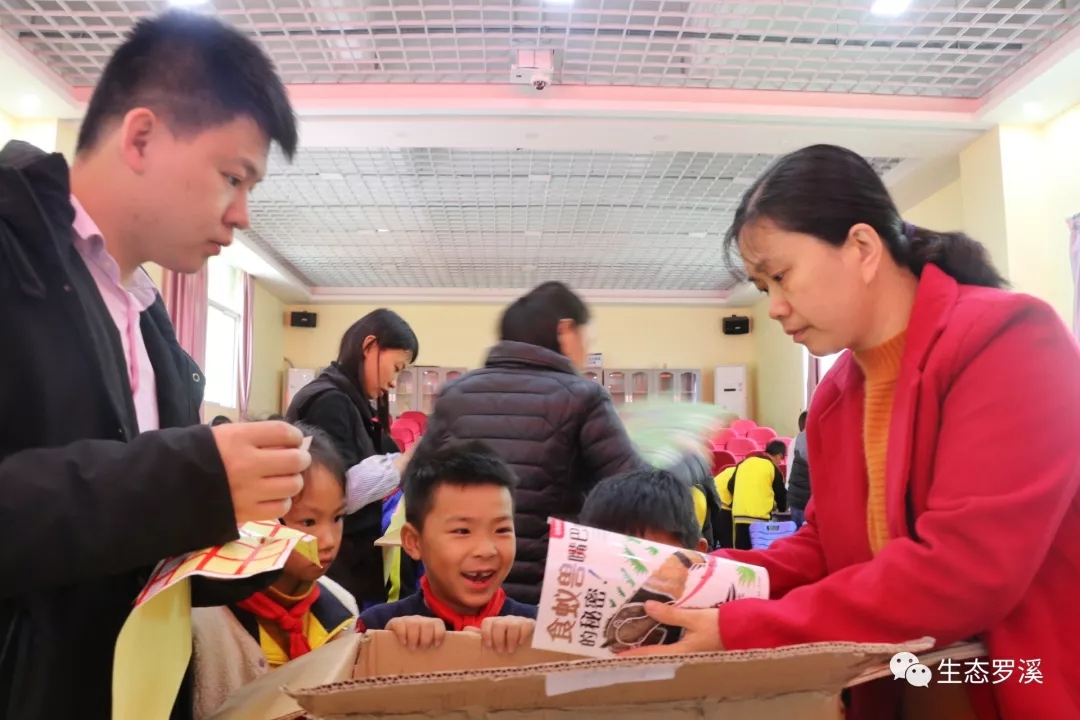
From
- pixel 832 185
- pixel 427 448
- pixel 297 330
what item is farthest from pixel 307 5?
pixel 297 330

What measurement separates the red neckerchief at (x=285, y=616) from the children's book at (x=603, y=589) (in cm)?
68

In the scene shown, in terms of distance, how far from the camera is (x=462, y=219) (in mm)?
7281

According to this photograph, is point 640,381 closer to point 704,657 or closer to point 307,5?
point 307,5

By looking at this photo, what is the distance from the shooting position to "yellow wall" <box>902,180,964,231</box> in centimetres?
597

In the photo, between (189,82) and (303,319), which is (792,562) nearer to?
(189,82)

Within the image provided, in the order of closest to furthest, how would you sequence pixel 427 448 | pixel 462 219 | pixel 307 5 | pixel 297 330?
pixel 427 448
pixel 307 5
pixel 462 219
pixel 297 330

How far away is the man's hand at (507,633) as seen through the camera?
85cm

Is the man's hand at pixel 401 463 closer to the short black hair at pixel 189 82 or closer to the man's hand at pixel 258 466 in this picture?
the short black hair at pixel 189 82

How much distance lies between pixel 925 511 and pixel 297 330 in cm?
1064

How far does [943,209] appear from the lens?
245 inches

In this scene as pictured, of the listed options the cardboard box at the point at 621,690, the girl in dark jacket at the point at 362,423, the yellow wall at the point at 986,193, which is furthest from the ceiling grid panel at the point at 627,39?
the cardboard box at the point at 621,690

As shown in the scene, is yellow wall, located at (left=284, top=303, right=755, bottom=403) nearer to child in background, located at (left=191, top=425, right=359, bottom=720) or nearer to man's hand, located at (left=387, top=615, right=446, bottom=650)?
child in background, located at (left=191, top=425, right=359, bottom=720)

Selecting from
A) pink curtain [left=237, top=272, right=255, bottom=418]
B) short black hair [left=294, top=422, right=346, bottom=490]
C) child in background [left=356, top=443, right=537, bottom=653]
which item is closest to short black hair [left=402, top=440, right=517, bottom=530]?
child in background [left=356, top=443, right=537, bottom=653]

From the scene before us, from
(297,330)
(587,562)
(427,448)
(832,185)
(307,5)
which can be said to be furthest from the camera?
(297,330)
